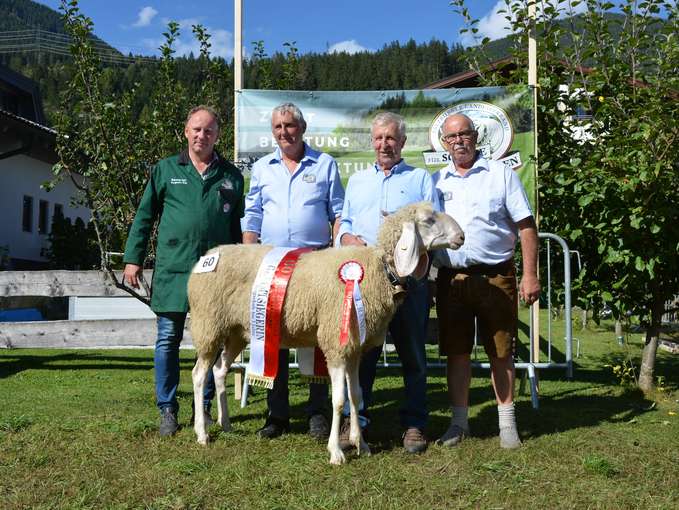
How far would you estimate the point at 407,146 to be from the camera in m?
6.60

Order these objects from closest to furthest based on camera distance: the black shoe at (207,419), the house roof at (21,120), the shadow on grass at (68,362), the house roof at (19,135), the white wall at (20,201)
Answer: the black shoe at (207,419)
the shadow on grass at (68,362)
the house roof at (21,120)
the house roof at (19,135)
the white wall at (20,201)

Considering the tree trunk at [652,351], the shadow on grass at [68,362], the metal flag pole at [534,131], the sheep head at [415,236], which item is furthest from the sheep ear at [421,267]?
the shadow on grass at [68,362]

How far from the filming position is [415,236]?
418cm

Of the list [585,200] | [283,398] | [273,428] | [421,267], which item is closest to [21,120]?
[283,398]

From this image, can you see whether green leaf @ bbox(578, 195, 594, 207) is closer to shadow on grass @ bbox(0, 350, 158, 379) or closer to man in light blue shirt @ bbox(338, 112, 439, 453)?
man in light blue shirt @ bbox(338, 112, 439, 453)

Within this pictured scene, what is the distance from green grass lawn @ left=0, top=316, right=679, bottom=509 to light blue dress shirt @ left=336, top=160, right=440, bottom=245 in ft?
5.04

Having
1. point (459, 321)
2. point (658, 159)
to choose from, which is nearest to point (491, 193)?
point (459, 321)

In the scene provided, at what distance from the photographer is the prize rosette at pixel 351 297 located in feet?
13.9

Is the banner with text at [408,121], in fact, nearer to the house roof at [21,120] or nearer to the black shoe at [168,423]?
the black shoe at [168,423]

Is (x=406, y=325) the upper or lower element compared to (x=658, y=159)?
lower

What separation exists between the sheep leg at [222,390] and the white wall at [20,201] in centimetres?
1540

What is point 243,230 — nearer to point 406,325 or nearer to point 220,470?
point 406,325

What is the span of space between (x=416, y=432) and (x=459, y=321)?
826 mm

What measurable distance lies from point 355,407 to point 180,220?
1871mm
